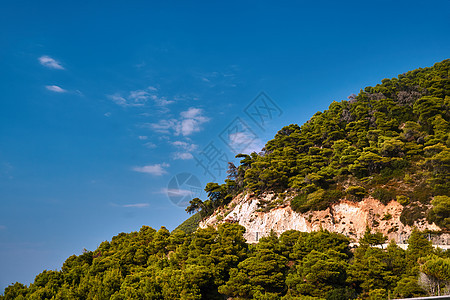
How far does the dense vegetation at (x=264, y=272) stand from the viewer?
630 inches

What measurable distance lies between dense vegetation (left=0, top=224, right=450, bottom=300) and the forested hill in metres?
0.06

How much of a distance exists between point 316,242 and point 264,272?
419 cm

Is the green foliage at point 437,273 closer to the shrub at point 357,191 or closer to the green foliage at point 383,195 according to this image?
the green foliage at point 383,195

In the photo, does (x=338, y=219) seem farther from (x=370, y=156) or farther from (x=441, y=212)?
(x=441, y=212)

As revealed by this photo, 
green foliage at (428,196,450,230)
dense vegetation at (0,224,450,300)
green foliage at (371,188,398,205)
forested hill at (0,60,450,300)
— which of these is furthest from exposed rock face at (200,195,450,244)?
dense vegetation at (0,224,450,300)

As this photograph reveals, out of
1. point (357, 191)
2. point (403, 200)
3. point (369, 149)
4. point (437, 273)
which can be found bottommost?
point (437, 273)

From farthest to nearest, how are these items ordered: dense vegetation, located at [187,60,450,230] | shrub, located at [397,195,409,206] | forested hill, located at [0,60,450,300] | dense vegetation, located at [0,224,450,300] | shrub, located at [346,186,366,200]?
shrub, located at [346,186,366,200], dense vegetation, located at [187,60,450,230], shrub, located at [397,195,409,206], forested hill, located at [0,60,450,300], dense vegetation, located at [0,224,450,300]

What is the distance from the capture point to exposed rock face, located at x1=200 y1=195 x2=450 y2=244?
2262cm

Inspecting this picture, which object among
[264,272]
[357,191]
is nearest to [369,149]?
[357,191]

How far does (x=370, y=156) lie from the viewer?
2798 centimetres

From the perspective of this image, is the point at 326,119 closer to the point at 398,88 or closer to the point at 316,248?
the point at 398,88

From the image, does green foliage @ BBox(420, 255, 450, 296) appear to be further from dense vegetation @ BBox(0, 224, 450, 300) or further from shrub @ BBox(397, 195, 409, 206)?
shrub @ BBox(397, 195, 409, 206)

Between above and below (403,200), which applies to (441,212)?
below

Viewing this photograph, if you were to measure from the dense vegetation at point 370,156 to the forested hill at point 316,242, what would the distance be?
3.8 inches
